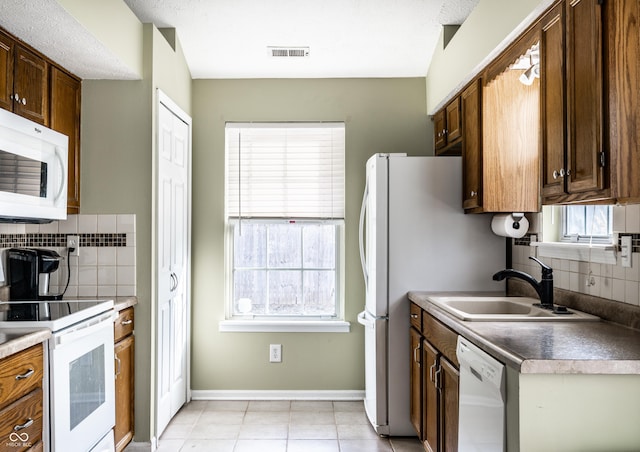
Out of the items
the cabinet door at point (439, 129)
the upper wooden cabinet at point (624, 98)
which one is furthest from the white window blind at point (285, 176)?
the upper wooden cabinet at point (624, 98)

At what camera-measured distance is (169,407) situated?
3312 mm

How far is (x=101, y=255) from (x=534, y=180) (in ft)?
7.82

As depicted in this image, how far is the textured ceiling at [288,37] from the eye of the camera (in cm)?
286

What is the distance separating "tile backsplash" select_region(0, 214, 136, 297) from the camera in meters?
2.96

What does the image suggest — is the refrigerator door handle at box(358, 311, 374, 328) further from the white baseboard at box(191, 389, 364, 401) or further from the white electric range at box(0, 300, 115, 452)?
the white electric range at box(0, 300, 115, 452)

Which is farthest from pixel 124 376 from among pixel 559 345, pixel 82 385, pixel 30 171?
pixel 559 345

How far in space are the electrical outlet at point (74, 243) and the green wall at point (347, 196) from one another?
96cm

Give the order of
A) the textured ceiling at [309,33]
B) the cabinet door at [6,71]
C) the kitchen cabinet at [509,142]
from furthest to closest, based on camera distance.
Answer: the textured ceiling at [309,33]
the kitchen cabinet at [509,142]
the cabinet door at [6,71]

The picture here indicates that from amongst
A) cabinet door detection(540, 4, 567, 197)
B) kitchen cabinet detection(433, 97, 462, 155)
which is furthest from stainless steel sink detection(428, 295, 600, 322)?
kitchen cabinet detection(433, 97, 462, 155)

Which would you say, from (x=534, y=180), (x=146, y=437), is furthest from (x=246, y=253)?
(x=534, y=180)

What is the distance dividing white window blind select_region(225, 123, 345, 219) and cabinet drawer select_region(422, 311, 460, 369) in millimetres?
1355

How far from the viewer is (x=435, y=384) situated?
2506 mm

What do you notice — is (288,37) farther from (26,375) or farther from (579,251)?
(26,375)

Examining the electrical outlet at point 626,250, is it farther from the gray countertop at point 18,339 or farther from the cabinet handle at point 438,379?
the gray countertop at point 18,339
